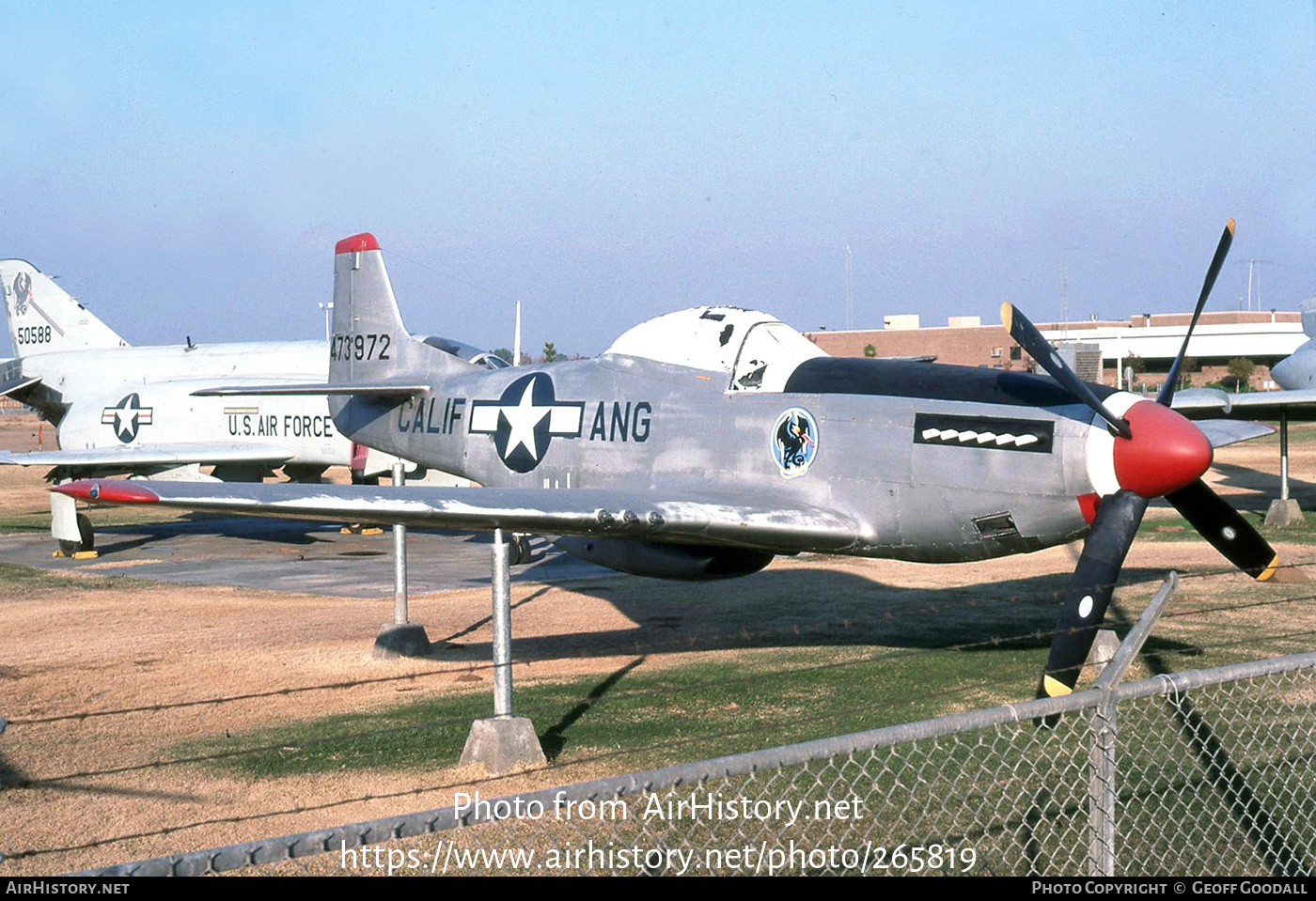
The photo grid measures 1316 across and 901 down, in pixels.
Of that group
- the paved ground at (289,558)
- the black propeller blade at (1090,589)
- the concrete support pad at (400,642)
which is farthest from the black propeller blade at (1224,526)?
the paved ground at (289,558)

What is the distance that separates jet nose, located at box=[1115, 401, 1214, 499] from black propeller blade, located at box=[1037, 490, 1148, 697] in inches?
5.7

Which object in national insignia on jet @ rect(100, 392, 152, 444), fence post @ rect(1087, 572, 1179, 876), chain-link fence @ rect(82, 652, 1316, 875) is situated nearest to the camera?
fence post @ rect(1087, 572, 1179, 876)

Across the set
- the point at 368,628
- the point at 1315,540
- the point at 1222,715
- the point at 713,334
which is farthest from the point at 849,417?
the point at 1315,540

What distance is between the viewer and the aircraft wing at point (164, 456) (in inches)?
925

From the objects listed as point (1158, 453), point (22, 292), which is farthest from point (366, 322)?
point (22, 292)

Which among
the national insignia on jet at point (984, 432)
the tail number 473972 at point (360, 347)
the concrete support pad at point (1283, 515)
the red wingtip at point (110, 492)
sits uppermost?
the tail number 473972 at point (360, 347)

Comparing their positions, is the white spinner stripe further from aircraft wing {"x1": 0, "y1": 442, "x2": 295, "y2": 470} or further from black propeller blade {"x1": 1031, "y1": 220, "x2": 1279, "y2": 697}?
aircraft wing {"x1": 0, "y1": 442, "x2": 295, "y2": 470}

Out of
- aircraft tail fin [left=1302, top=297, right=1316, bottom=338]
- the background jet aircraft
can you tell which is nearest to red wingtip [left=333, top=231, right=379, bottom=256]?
the background jet aircraft

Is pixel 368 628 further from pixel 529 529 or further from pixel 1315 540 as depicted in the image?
pixel 1315 540

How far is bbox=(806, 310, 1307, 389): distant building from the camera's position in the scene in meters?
89.2

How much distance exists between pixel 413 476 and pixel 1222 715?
18262mm

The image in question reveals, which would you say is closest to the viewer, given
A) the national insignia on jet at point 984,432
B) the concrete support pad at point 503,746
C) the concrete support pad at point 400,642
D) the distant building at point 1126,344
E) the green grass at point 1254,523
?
the concrete support pad at point 503,746

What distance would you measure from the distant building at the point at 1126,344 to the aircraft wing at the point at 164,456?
222ft

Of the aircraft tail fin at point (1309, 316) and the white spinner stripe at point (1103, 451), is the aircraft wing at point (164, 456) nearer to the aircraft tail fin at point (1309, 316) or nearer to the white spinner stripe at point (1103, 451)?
the white spinner stripe at point (1103, 451)
